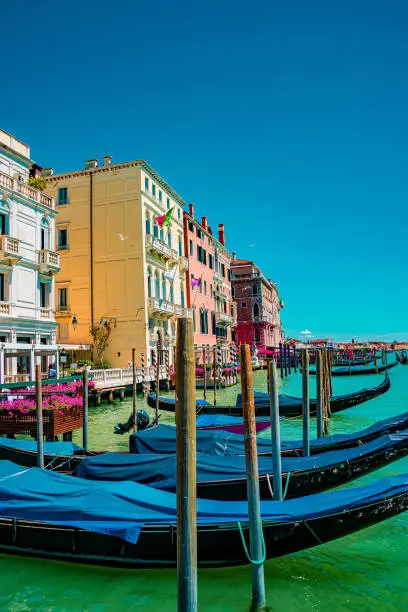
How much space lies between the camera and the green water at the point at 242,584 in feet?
14.5

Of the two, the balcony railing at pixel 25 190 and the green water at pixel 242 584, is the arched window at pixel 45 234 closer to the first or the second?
the balcony railing at pixel 25 190

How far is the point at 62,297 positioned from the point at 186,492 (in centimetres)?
2516

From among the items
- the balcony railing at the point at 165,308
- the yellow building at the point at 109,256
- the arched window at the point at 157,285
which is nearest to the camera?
the yellow building at the point at 109,256

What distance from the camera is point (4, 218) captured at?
18.1 meters

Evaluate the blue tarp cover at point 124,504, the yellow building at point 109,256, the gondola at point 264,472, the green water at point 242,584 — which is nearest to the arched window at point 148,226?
the yellow building at point 109,256

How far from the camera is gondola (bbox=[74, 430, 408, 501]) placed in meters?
6.12

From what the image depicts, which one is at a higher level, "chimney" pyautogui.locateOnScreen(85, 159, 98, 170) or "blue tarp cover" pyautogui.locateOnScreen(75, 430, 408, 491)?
"chimney" pyautogui.locateOnScreen(85, 159, 98, 170)

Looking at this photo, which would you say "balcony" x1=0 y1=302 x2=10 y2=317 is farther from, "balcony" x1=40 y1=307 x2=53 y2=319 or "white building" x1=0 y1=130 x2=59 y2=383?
"balcony" x1=40 y1=307 x2=53 y2=319

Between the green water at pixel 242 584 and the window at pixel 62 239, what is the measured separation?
2311cm

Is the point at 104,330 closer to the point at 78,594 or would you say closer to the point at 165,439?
the point at 165,439

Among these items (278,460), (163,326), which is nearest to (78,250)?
(163,326)

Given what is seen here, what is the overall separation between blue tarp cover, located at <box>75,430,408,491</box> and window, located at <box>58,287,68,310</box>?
2110cm

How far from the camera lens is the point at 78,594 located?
15.4 feet

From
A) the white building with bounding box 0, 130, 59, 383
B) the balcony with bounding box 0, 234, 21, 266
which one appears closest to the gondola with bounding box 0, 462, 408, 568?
the white building with bounding box 0, 130, 59, 383
